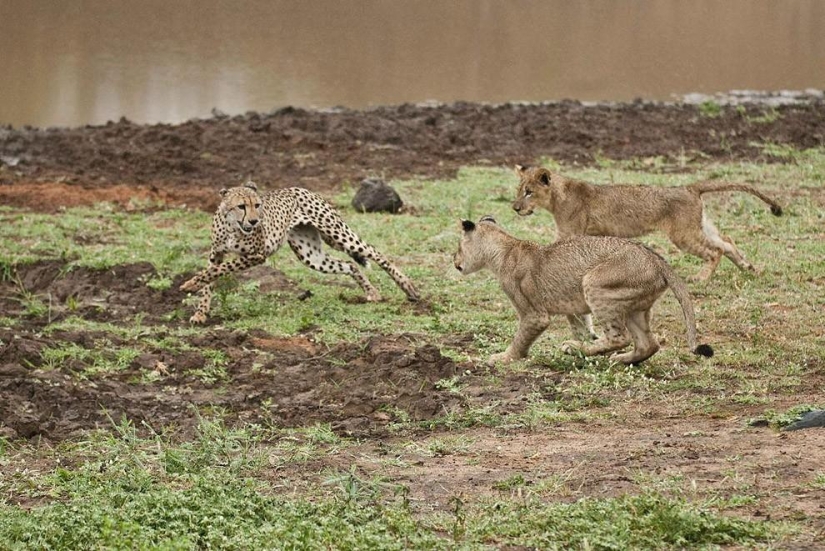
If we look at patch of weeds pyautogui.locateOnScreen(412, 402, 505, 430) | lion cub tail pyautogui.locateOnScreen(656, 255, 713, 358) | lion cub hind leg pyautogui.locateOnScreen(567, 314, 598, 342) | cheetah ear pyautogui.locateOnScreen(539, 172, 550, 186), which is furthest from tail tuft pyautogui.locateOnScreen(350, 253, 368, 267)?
patch of weeds pyautogui.locateOnScreen(412, 402, 505, 430)

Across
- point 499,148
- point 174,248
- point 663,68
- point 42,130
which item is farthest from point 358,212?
point 663,68

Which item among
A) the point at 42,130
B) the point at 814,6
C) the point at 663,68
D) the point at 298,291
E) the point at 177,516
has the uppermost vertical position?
the point at 814,6

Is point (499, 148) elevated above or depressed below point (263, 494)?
above

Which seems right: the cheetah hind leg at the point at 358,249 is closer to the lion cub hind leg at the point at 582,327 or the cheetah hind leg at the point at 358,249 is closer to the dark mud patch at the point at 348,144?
the lion cub hind leg at the point at 582,327

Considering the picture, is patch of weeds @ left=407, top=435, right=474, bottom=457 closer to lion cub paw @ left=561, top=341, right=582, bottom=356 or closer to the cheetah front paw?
lion cub paw @ left=561, top=341, right=582, bottom=356

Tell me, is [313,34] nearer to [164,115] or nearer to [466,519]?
[164,115]

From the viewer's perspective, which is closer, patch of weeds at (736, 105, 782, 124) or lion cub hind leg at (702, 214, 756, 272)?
lion cub hind leg at (702, 214, 756, 272)

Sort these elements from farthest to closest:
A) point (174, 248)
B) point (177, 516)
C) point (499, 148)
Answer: point (499, 148) → point (174, 248) → point (177, 516)

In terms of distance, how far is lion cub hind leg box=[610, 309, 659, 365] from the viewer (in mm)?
8984

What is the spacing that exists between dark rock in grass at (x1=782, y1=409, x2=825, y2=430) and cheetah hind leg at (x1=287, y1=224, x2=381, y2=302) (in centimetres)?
522

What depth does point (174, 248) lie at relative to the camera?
1292 cm

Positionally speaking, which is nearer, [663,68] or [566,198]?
[566,198]

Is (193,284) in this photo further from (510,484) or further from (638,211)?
(510,484)

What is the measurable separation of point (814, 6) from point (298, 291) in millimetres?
29691
